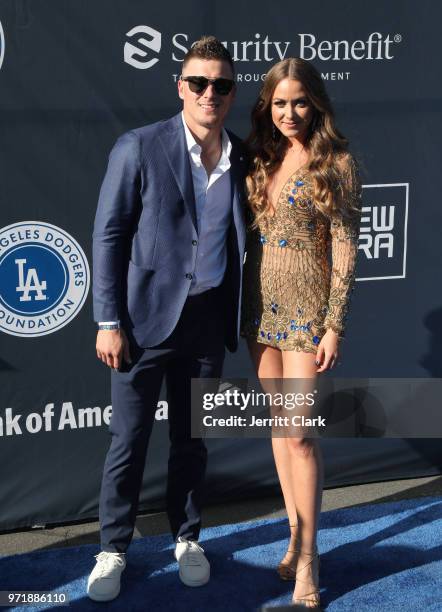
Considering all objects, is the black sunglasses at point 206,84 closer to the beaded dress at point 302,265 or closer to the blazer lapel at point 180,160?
the blazer lapel at point 180,160

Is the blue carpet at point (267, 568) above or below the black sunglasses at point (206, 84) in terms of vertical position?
below

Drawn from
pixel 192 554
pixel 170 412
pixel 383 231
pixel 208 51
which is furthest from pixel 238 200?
pixel 192 554

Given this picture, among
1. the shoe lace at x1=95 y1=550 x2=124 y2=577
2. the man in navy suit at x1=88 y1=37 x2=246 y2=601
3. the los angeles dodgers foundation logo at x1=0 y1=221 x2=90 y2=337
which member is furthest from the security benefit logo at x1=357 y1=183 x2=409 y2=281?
the shoe lace at x1=95 y1=550 x2=124 y2=577

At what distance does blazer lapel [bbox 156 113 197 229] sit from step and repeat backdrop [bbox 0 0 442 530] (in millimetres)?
724

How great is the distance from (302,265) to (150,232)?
508 millimetres

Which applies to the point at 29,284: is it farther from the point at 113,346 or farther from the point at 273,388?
the point at 273,388

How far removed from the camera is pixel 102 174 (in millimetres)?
3775

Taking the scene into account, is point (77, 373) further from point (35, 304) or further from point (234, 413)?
point (234, 413)

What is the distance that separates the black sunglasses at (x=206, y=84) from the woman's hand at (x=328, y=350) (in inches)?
33.2

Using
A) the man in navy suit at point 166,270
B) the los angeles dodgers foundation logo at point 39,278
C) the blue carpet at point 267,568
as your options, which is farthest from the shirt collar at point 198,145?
the blue carpet at point 267,568

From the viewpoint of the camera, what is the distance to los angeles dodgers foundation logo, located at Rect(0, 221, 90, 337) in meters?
3.71

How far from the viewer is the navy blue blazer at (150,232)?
302cm

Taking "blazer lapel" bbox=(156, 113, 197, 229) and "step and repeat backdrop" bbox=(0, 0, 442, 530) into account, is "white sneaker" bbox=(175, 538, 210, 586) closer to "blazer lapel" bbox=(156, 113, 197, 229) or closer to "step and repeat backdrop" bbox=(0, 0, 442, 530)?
"step and repeat backdrop" bbox=(0, 0, 442, 530)

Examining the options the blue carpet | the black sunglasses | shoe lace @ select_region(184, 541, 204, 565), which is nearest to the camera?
the black sunglasses
